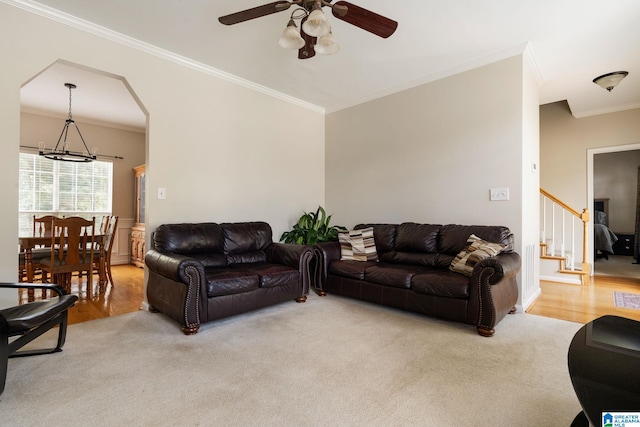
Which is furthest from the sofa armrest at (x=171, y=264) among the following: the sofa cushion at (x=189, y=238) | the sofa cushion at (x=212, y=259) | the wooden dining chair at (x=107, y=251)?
the wooden dining chair at (x=107, y=251)

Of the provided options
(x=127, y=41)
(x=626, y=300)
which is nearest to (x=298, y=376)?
(x=127, y=41)

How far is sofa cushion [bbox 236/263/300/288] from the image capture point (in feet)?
10.4

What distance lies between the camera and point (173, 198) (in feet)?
11.5

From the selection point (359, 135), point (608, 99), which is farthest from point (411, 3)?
point (608, 99)

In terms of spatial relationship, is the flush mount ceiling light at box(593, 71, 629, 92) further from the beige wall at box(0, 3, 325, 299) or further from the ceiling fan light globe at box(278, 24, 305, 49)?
the ceiling fan light globe at box(278, 24, 305, 49)

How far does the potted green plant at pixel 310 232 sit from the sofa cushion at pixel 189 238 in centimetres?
123

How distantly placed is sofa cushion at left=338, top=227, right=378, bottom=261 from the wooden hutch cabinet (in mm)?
3892

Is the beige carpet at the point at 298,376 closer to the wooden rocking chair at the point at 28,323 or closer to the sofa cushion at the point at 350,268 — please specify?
the wooden rocking chair at the point at 28,323

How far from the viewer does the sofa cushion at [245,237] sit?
11.9 ft

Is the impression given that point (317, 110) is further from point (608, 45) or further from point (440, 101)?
point (608, 45)

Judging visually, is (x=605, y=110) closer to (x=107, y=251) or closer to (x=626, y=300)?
(x=626, y=300)

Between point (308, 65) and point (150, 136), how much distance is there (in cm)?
197

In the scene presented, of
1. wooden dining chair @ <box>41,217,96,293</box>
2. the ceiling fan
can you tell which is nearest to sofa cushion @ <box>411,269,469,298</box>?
the ceiling fan

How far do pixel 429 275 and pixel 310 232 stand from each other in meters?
1.91
